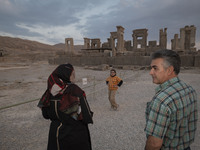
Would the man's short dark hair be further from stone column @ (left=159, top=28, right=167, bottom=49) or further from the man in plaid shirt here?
stone column @ (left=159, top=28, right=167, bottom=49)

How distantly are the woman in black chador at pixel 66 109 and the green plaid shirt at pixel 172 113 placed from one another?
36.2 inches

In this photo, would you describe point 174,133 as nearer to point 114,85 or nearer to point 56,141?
point 56,141

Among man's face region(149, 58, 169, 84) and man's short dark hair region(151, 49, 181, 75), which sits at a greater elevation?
man's short dark hair region(151, 49, 181, 75)

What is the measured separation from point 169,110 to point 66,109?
3.84 feet

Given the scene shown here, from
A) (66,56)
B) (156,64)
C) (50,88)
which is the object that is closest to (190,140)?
(156,64)

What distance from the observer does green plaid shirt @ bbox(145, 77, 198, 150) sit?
104 centimetres

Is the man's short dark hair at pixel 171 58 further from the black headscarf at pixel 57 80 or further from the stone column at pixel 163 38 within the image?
the stone column at pixel 163 38

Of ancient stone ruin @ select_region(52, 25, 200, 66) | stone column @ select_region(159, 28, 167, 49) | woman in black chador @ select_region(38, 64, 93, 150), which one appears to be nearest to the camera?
woman in black chador @ select_region(38, 64, 93, 150)

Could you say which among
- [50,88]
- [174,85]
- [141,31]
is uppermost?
[141,31]

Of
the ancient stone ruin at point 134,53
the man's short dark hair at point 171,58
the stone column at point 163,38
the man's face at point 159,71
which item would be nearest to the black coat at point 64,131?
the man's face at point 159,71

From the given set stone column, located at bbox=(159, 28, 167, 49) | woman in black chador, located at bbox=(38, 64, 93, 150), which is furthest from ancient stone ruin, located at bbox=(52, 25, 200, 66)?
woman in black chador, located at bbox=(38, 64, 93, 150)

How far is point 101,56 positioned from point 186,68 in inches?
455

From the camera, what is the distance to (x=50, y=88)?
67.3 inches

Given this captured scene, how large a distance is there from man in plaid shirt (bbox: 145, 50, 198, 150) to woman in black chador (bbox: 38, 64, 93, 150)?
2.99 feet
